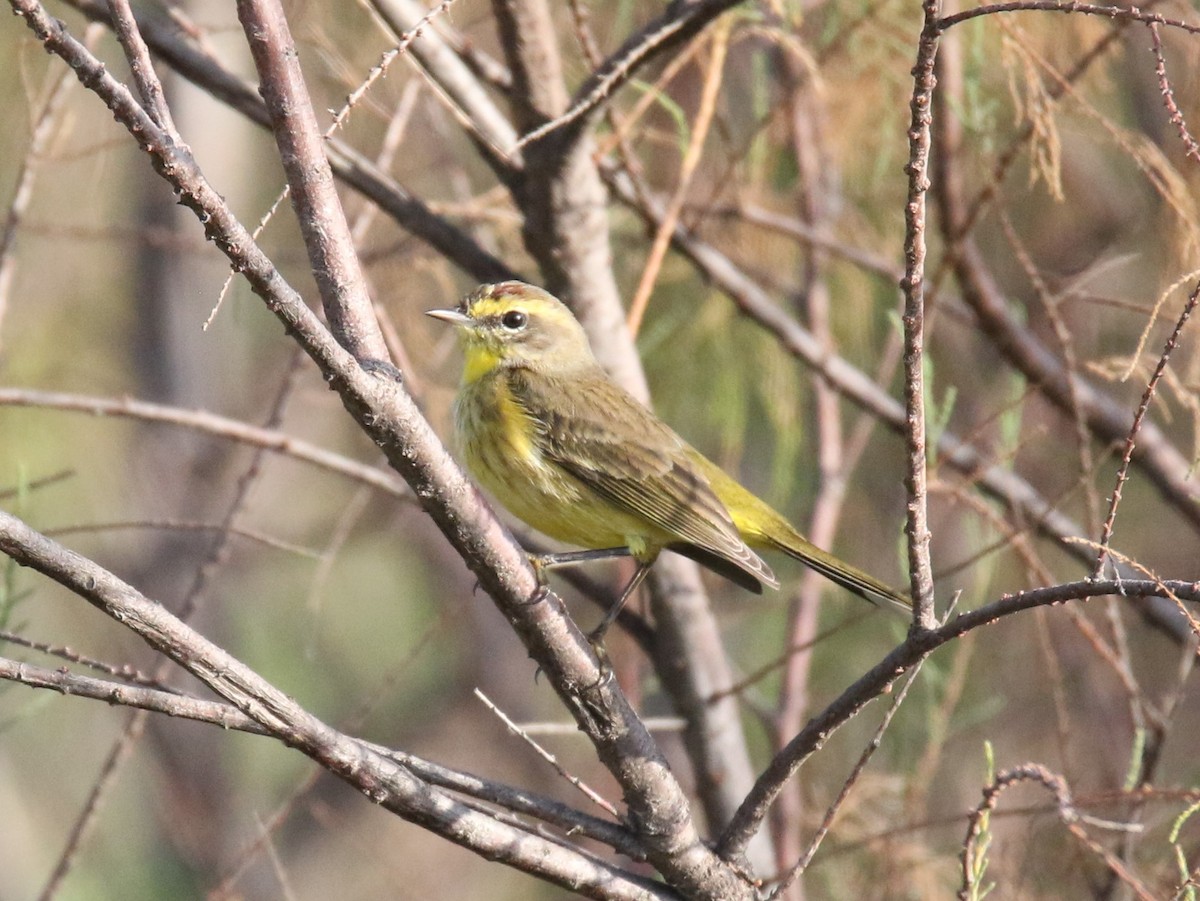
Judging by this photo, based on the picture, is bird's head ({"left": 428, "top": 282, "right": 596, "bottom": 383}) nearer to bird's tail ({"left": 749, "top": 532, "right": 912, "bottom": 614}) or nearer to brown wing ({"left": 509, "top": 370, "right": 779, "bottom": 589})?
brown wing ({"left": 509, "top": 370, "right": 779, "bottom": 589})

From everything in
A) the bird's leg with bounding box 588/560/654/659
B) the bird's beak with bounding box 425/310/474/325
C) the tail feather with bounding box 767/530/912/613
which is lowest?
the bird's leg with bounding box 588/560/654/659

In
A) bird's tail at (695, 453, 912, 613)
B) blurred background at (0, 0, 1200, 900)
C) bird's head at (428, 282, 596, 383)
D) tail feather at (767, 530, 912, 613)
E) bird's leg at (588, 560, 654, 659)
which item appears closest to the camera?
bird's leg at (588, 560, 654, 659)

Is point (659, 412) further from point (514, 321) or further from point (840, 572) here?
point (840, 572)

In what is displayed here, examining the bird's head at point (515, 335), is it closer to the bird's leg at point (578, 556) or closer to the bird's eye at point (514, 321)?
the bird's eye at point (514, 321)

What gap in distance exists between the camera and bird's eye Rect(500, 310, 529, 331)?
4.35 meters

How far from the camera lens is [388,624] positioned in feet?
27.6

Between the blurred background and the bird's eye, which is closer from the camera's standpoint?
the blurred background

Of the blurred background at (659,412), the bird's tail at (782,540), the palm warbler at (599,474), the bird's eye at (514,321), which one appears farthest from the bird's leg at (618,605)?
the bird's eye at (514,321)

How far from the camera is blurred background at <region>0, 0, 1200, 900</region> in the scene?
418cm

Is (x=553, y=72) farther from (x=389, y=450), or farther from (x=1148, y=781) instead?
(x=1148, y=781)

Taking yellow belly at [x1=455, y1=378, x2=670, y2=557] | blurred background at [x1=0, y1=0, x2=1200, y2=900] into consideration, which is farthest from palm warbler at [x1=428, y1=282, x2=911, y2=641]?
blurred background at [x1=0, y1=0, x2=1200, y2=900]

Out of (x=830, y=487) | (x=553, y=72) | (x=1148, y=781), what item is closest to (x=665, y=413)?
(x=830, y=487)

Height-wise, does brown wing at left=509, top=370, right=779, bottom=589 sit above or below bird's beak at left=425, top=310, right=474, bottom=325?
below

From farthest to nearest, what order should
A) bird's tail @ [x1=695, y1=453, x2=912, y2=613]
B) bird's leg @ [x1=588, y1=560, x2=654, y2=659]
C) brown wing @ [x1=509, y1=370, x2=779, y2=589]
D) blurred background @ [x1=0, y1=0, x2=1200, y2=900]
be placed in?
blurred background @ [x1=0, y1=0, x2=1200, y2=900] < brown wing @ [x1=509, y1=370, x2=779, y2=589] < bird's tail @ [x1=695, y1=453, x2=912, y2=613] < bird's leg @ [x1=588, y1=560, x2=654, y2=659]
